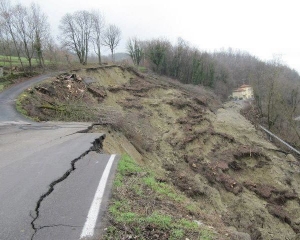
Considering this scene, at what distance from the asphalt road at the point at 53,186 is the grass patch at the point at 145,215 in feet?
0.85

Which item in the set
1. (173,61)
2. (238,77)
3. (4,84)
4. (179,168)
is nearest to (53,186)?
(179,168)

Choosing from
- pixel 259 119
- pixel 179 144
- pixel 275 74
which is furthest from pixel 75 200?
pixel 259 119

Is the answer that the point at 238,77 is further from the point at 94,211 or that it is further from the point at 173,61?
the point at 94,211

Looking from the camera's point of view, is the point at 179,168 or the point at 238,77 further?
the point at 238,77

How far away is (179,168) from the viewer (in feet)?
64.8

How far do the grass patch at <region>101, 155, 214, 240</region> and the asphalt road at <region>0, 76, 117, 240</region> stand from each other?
0.85 ft

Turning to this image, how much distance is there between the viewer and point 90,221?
473 cm

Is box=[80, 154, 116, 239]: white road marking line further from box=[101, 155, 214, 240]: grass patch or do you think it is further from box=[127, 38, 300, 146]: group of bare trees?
box=[127, 38, 300, 146]: group of bare trees

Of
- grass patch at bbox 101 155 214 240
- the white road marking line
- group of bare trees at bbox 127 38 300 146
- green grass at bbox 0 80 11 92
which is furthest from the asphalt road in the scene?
group of bare trees at bbox 127 38 300 146

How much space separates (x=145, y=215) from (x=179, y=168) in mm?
14773

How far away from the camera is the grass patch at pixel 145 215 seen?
180 inches

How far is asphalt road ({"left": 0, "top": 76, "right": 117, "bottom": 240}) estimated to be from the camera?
4.57m

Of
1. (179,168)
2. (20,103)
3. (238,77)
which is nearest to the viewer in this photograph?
(179,168)

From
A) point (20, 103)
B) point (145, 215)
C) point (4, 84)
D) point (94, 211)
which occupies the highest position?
point (94, 211)
